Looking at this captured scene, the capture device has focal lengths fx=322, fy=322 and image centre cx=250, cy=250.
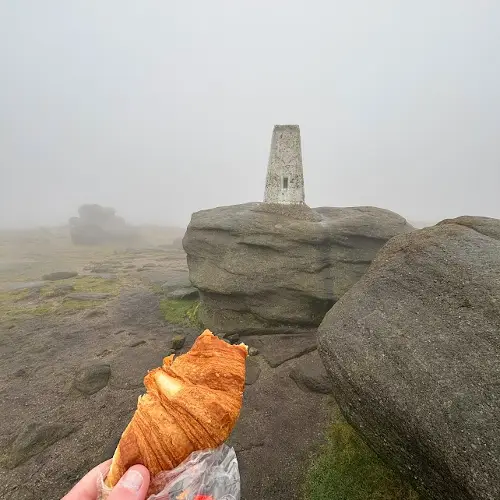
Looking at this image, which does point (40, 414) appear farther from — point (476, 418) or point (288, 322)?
point (476, 418)

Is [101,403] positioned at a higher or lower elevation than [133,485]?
lower

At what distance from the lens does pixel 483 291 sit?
6.92 meters

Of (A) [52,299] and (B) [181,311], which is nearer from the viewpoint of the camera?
(B) [181,311]

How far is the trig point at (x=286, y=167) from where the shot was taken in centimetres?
2327

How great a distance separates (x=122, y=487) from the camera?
3551 millimetres

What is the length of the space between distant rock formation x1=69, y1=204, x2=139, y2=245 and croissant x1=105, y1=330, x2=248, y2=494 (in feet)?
217

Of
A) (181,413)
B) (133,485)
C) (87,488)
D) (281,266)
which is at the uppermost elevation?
(181,413)

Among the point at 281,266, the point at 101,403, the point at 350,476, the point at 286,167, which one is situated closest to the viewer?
the point at 350,476

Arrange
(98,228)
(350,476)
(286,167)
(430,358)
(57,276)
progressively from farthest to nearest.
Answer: (98,228)
(57,276)
(286,167)
(350,476)
(430,358)

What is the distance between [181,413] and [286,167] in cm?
2122

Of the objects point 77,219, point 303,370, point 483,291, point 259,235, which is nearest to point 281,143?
point 259,235

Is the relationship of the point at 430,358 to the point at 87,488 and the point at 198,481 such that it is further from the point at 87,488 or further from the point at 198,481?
the point at 87,488

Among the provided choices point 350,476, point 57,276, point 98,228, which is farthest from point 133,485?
point 98,228

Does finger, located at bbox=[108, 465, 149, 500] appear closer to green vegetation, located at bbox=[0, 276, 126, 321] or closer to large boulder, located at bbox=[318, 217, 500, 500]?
large boulder, located at bbox=[318, 217, 500, 500]
